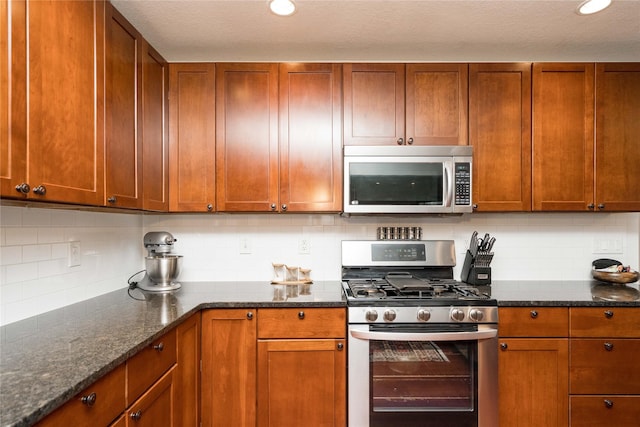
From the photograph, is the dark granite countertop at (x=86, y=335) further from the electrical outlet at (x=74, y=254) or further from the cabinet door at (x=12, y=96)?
the cabinet door at (x=12, y=96)

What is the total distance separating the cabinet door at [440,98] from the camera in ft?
7.20

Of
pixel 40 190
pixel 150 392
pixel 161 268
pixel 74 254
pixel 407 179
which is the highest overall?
pixel 407 179

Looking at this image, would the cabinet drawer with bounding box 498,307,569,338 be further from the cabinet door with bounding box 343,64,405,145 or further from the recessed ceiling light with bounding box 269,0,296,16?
the recessed ceiling light with bounding box 269,0,296,16

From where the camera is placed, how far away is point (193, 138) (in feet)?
7.21

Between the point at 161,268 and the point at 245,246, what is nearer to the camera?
the point at 161,268

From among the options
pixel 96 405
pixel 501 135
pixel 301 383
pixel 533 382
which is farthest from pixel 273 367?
pixel 501 135

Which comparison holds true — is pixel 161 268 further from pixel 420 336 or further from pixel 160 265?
pixel 420 336

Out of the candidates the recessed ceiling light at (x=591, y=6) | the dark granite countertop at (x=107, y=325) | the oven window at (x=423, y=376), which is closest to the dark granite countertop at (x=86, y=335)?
the dark granite countertop at (x=107, y=325)

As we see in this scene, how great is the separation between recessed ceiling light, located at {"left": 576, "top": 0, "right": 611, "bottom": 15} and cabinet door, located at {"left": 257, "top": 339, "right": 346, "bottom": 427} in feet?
7.01

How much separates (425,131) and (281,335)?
1490 mm

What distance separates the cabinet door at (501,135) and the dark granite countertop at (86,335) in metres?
1.17

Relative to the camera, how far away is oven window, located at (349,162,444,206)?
2.16 m

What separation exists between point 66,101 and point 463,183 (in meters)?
2.03

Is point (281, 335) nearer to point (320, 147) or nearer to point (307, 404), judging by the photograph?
point (307, 404)
